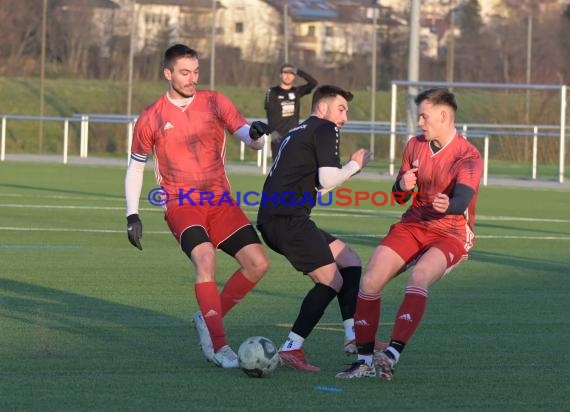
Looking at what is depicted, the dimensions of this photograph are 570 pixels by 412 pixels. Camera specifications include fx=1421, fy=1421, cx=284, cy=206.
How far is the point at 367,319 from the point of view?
27.1 ft

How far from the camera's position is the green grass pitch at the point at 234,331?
24.4 ft

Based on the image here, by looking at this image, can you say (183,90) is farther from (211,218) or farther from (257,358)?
(257,358)

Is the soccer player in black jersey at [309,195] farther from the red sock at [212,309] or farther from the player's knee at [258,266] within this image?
the red sock at [212,309]

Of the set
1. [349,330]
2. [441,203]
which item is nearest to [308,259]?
[349,330]

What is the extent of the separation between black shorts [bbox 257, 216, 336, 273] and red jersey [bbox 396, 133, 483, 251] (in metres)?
0.59

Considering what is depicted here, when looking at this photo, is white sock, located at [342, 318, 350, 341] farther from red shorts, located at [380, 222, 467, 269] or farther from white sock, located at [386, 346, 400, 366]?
white sock, located at [386, 346, 400, 366]

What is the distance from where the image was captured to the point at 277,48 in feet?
207

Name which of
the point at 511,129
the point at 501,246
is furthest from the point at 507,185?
the point at 501,246

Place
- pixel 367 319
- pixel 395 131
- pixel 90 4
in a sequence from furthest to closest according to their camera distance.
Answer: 1. pixel 90 4
2. pixel 395 131
3. pixel 367 319

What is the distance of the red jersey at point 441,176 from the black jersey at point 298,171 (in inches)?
19.9

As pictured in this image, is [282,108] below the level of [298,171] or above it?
above

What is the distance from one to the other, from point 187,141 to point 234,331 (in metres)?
1.55

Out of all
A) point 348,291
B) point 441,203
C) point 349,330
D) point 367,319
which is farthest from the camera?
point 348,291

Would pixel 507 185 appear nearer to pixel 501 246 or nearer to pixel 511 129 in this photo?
pixel 511 129
